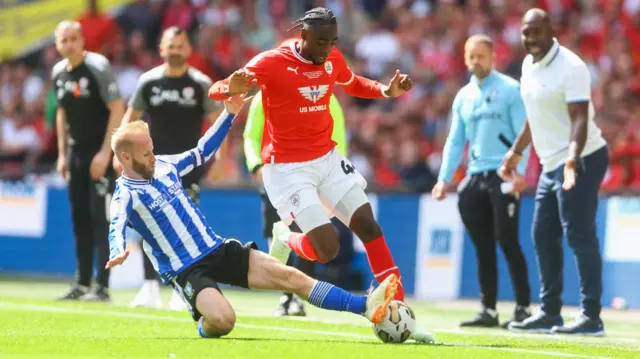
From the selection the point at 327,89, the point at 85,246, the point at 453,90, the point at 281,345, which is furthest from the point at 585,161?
the point at 453,90

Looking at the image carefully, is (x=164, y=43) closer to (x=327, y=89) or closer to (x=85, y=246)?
(x=85, y=246)

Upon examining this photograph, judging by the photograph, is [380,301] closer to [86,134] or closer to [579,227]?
[579,227]

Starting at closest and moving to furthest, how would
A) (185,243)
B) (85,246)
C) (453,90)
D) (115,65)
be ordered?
1. (185,243)
2. (85,246)
3. (453,90)
4. (115,65)

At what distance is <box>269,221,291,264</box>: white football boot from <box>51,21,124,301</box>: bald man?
2944mm

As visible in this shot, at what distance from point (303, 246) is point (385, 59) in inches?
374

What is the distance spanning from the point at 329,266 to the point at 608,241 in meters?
3.01

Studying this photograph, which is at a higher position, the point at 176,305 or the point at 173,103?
the point at 173,103

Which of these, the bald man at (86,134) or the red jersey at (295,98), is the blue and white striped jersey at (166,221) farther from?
the bald man at (86,134)

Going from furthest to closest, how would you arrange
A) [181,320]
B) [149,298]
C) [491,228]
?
A: [149,298] < [491,228] < [181,320]

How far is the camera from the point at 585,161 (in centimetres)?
945

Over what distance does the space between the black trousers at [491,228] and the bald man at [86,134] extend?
11.5ft

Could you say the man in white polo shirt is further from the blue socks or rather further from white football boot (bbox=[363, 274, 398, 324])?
the blue socks

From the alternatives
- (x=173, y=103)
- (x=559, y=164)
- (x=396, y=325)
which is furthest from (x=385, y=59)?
(x=396, y=325)

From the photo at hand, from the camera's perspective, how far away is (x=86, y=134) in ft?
38.6
